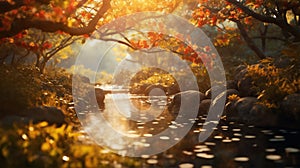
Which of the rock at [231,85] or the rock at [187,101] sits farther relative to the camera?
the rock at [231,85]

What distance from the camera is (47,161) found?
20.4ft

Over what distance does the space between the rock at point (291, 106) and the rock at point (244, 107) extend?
1418 mm

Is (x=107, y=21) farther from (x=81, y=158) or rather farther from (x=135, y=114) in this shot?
(x=81, y=158)

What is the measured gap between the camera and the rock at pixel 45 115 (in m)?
10.9

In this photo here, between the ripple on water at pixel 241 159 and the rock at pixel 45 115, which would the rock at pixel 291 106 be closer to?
the ripple on water at pixel 241 159

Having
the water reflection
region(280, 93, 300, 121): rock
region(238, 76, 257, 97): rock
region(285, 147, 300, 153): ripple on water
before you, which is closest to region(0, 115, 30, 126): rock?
the water reflection

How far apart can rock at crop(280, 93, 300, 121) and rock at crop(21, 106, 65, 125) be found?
7980 millimetres

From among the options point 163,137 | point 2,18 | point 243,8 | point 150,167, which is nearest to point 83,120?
point 163,137

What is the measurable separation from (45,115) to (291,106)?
8.53 m

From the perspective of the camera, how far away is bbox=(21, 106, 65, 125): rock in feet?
35.6

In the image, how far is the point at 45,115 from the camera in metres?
11.2

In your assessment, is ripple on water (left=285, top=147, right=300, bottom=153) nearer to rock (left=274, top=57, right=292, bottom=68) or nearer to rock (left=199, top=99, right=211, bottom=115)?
rock (left=199, top=99, right=211, bottom=115)

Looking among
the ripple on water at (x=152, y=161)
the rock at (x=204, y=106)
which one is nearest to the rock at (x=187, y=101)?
the rock at (x=204, y=106)

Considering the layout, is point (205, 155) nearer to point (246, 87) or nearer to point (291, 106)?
point (291, 106)
